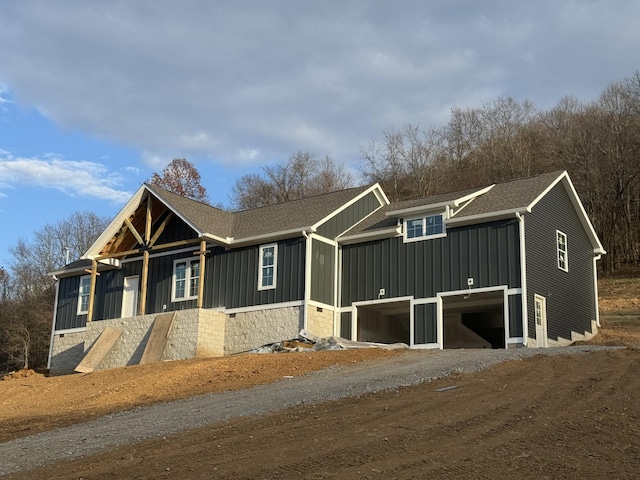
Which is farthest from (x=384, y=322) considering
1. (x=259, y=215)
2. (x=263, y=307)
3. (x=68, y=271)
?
(x=68, y=271)

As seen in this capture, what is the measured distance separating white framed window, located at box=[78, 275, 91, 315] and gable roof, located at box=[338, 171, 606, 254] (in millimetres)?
11196

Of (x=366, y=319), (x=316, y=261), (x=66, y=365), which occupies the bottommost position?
(x=66, y=365)

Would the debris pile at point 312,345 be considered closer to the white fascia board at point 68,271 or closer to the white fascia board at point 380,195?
the white fascia board at point 380,195

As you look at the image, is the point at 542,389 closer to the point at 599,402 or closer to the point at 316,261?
the point at 599,402

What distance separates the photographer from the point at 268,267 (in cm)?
2573

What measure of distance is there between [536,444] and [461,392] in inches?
139

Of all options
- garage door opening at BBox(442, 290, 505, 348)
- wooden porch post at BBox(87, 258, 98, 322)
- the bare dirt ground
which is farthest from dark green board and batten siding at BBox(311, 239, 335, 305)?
wooden porch post at BBox(87, 258, 98, 322)

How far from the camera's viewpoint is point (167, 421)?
43.4 ft

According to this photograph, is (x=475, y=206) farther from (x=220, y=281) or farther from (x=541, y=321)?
(x=220, y=281)

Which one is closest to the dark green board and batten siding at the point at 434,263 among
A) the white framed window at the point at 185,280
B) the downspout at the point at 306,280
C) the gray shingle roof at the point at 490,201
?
the gray shingle roof at the point at 490,201

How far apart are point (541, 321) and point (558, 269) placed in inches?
100.0

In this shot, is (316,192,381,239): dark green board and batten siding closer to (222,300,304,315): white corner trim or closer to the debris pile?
(222,300,304,315): white corner trim

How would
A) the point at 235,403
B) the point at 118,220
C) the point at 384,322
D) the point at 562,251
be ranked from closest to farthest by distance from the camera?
the point at 235,403 < the point at 562,251 < the point at 384,322 < the point at 118,220

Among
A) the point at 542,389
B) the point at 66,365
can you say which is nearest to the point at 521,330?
the point at 542,389
